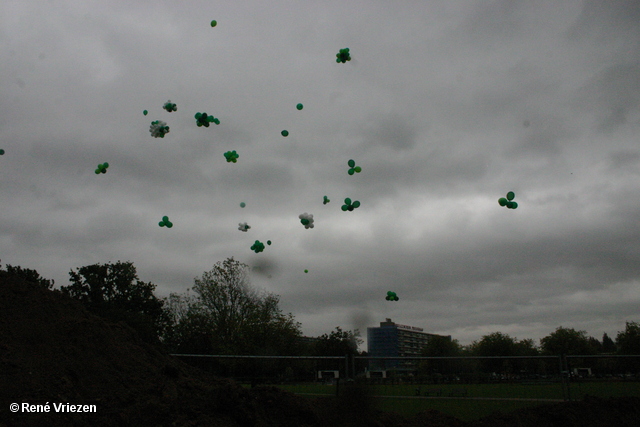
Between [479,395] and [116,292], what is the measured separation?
43740mm

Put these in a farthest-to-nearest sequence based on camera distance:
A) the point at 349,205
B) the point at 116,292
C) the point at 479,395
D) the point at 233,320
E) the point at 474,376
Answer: the point at 116,292 < the point at 233,320 < the point at 349,205 < the point at 474,376 < the point at 479,395

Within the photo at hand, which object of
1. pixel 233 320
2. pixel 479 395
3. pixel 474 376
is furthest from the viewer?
pixel 233 320

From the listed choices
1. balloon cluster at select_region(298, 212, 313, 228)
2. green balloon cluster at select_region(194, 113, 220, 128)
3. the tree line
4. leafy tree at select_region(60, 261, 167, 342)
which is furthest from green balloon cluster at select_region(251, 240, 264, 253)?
leafy tree at select_region(60, 261, 167, 342)

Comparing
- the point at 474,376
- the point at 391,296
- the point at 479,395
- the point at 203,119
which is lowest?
the point at 479,395

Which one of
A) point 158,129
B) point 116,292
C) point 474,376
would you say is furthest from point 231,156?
point 116,292

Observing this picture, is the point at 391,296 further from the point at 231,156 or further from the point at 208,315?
the point at 208,315

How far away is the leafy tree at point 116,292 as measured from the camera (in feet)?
142

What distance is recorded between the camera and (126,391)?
6719mm

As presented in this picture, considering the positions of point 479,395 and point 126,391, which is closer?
point 126,391

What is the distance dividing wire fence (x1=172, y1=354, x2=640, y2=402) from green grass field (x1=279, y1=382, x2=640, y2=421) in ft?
0.07

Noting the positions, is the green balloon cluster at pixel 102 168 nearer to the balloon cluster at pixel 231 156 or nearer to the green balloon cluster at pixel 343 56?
the balloon cluster at pixel 231 156

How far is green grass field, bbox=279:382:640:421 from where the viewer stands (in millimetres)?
8852

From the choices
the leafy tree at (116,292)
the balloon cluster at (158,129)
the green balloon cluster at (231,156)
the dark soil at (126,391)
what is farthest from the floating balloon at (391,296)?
the leafy tree at (116,292)

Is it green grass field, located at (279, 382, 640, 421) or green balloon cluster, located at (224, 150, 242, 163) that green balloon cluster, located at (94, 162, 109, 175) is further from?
green grass field, located at (279, 382, 640, 421)
